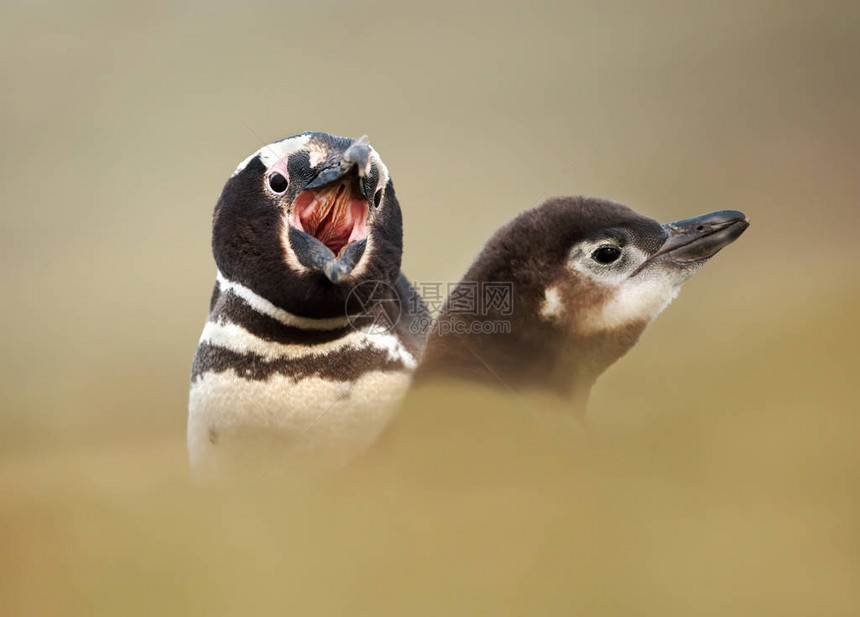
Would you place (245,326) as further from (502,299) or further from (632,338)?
(632,338)

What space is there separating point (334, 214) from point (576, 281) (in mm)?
507

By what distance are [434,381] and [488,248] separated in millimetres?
331

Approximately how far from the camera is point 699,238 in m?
1.71

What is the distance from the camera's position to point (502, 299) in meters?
1.65

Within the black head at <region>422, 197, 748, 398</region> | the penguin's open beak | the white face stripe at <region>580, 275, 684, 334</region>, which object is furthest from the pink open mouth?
the white face stripe at <region>580, 275, 684, 334</region>

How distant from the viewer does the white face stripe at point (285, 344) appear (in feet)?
5.77

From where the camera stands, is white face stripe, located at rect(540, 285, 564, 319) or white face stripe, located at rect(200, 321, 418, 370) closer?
white face stripe, located at rect(540, 285, 564, 319)

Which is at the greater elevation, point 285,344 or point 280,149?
point 280,149

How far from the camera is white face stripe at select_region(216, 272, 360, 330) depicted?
1.73 meters

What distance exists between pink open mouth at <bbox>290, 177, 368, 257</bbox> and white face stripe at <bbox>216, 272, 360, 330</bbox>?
0.47 feet

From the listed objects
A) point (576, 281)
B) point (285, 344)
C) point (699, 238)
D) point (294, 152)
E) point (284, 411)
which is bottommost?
point (284, 411)

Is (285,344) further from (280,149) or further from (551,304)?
(551,304)

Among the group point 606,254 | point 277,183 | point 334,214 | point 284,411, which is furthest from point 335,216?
point 606,254

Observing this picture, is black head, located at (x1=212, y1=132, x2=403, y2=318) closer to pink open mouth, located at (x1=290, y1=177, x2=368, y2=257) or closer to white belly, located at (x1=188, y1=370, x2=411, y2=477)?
pink open mouth, located at (x1=290, y1=177, x2=368, y2=257)
